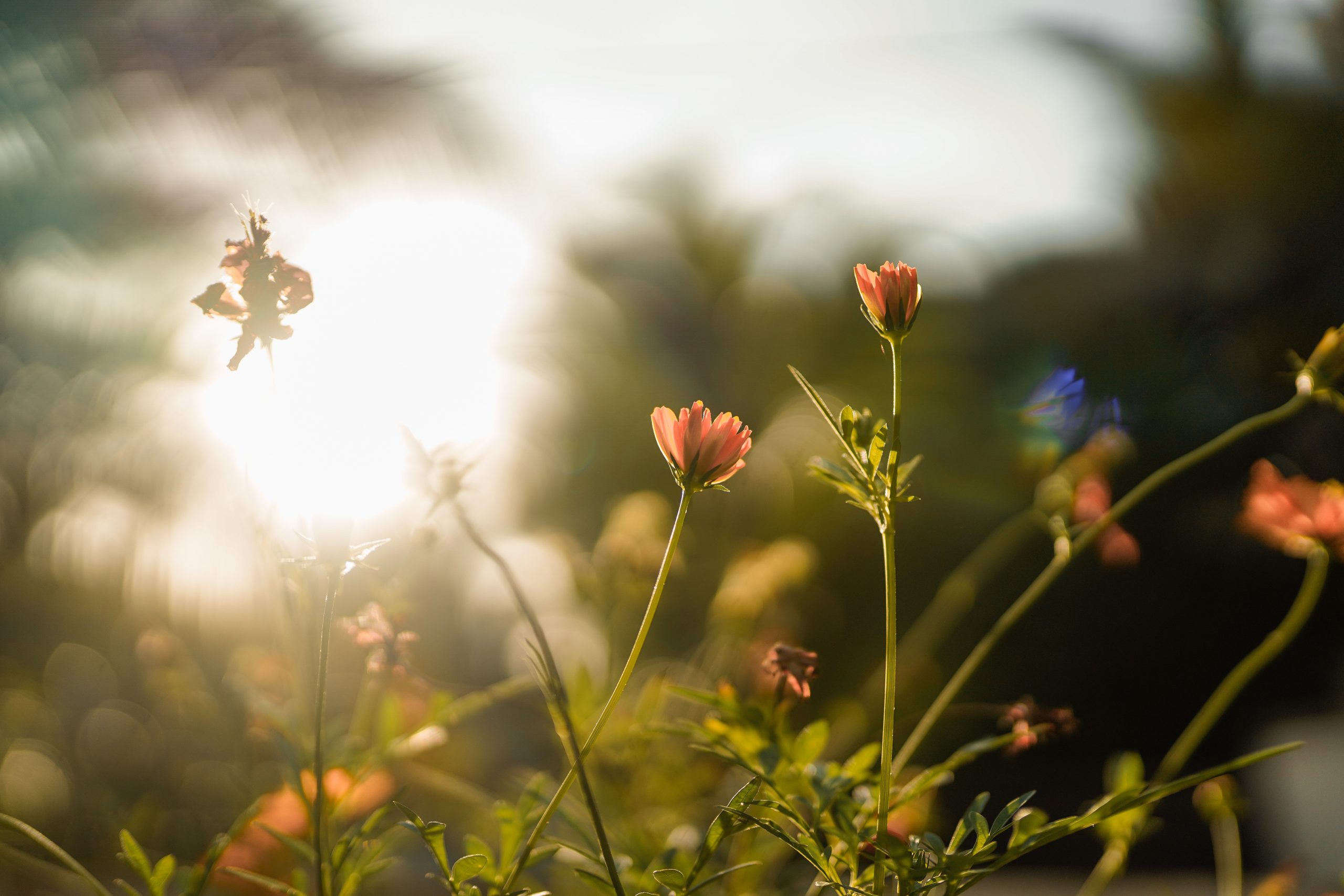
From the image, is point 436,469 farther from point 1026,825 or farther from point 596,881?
point 1026,825

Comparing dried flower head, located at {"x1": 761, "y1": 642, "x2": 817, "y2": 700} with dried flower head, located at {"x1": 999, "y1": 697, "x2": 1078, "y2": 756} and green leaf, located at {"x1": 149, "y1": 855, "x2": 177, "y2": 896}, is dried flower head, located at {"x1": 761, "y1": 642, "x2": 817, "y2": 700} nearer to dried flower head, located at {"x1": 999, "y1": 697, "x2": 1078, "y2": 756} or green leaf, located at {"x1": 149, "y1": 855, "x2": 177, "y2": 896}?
dried flower head, located at {"x1": 999, "y1": 697, "x2": 1078, "y2": 756}

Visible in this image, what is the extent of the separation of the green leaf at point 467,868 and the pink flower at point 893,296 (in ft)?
1.07

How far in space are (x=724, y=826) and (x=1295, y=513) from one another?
477 millimetres

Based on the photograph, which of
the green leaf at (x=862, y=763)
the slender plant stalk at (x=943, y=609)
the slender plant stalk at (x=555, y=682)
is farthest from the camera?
the slender plant stalk at (x=943, y=609)

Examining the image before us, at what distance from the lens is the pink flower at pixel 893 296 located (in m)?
0.43

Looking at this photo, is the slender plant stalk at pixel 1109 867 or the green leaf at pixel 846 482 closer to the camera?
the green leaf at pixel 846 482

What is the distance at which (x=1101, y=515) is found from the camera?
0.63 meters

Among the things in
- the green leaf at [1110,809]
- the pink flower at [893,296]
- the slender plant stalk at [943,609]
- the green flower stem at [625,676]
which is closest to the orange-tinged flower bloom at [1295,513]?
the slender plant stalk at [943,609]

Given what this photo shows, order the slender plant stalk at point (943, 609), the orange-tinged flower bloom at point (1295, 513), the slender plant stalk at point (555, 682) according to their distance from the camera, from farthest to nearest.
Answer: the slender plant stalk at point (943, 609) → the orange-tinged flower bloom at point (1295, 513) → the slender plant stalk at point (555, 682)

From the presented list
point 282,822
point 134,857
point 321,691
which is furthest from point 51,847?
point 282,822

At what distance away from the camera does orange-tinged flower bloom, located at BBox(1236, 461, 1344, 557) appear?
0.58m

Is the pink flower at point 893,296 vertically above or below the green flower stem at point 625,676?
above

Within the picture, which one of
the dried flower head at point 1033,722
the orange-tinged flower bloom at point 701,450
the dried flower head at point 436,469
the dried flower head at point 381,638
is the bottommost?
the dried flower head at point 1033,722

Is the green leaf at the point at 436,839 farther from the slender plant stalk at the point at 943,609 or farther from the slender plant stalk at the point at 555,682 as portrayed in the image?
the slender plant stalk at the point at 943,609
